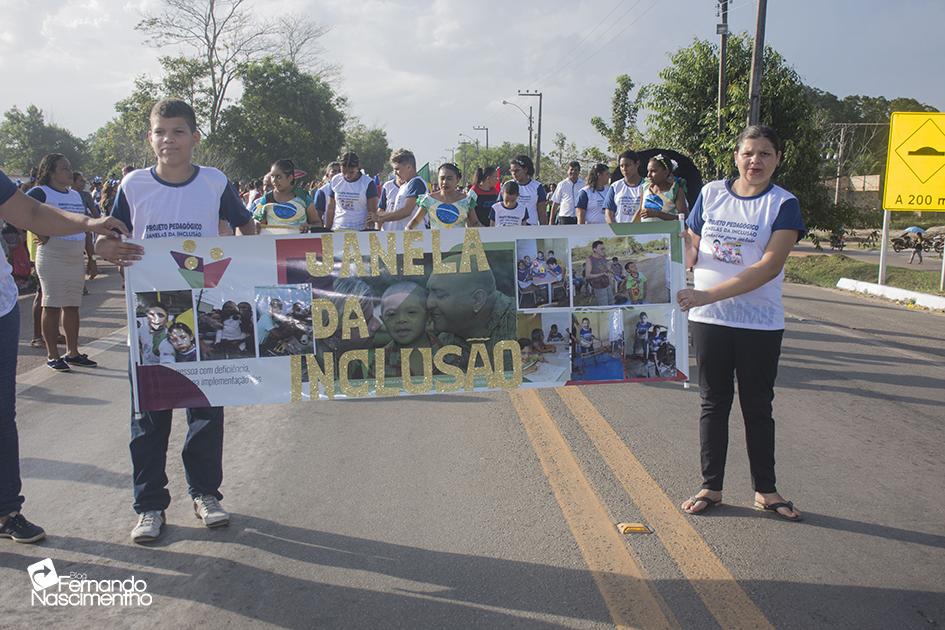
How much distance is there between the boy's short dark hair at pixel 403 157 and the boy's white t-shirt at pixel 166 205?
549 centimetres

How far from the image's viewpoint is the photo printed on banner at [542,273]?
4.54m

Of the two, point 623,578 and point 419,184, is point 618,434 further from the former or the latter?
point 419,184

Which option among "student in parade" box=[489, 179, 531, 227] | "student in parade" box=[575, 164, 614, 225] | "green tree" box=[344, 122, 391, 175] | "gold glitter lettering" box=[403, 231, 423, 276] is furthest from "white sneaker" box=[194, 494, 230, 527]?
"green tree" box=[344, 122, 391, 175]

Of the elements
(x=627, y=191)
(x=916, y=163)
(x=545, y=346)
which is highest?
(x=916, y=163)

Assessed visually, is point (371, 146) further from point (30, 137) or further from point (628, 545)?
point (628, 545)

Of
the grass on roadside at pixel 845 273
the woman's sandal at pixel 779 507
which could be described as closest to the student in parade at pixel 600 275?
the woman's sandal at pixel 779 507

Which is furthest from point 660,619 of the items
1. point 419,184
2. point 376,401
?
point 419,184

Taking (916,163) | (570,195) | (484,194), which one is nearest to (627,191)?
(484,194)

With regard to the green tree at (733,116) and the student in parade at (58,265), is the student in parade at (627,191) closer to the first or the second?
the student in parade at (58,265)

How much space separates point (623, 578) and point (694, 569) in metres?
0.34

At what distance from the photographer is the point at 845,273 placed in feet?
64.6

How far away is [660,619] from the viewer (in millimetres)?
3303

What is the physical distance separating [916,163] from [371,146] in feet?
381

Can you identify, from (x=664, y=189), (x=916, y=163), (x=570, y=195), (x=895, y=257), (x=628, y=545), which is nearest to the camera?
(x=628, y=545)
